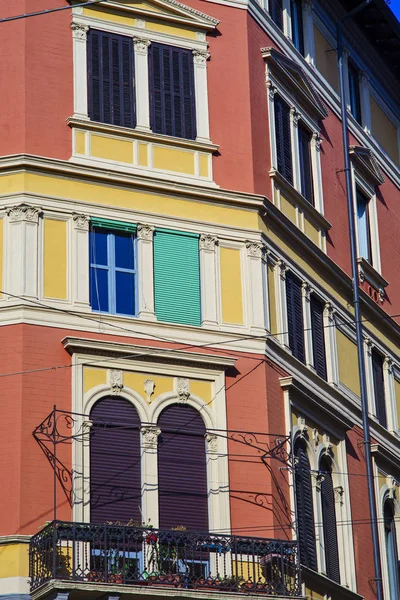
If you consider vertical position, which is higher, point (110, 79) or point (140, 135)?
point (110, 79)

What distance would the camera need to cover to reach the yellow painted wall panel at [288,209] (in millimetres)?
30841

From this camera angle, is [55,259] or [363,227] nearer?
[55,259]

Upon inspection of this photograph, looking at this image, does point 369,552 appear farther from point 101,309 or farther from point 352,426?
point 101,309

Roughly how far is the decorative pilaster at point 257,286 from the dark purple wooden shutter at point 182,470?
230 cm

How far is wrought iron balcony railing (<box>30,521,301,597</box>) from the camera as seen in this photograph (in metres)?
24.1

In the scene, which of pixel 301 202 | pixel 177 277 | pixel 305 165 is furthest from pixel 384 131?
pixel 177 277

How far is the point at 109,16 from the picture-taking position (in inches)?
1176

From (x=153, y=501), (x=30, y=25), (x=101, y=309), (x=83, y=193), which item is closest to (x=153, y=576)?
(x=153, y=501)

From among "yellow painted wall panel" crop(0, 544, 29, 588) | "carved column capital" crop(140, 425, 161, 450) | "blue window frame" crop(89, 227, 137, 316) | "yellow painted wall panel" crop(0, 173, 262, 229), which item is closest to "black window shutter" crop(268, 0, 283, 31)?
"yellow painted wall panel" crop(0, 173, 262, 229)

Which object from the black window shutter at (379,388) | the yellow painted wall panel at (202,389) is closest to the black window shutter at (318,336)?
the black window shutter at (379,388)

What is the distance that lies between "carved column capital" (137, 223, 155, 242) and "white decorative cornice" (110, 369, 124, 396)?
2880 mm

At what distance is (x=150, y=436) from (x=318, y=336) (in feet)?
19.8

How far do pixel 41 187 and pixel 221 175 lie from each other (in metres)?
3.78

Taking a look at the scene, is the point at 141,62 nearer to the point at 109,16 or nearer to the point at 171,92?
the point at 171,92
